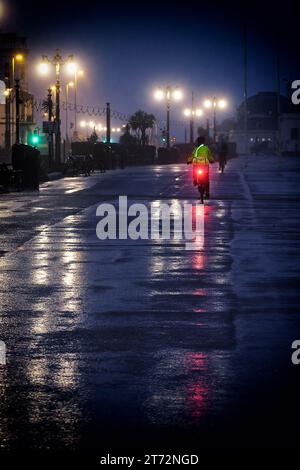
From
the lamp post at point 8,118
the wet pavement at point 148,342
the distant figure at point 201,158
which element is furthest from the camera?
the lamp post at point 8,118

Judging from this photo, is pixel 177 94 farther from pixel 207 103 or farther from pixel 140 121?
pixel 140 121

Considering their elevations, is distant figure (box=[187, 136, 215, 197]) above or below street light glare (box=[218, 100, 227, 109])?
below

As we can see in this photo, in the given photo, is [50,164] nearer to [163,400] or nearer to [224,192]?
[224,192]

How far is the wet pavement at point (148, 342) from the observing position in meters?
6.84

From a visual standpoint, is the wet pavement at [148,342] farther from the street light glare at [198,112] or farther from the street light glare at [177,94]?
the street light glare at [198,112]

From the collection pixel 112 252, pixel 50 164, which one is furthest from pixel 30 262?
pixel 50 164

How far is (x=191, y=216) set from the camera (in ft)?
86.4

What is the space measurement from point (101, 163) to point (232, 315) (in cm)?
5619

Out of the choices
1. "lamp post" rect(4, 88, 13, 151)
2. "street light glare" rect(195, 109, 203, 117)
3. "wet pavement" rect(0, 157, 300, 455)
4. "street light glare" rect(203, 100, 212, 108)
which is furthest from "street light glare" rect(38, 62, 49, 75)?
"street light glare" rect(195, 109, 203, 117)

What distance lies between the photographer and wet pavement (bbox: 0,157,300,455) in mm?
6840

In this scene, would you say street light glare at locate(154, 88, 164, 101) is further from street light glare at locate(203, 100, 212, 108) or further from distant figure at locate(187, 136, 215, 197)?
distant figure at locate(187, 136, 215, 197)

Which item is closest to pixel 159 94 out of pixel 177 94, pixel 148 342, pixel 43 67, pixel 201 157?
pixel 177 94

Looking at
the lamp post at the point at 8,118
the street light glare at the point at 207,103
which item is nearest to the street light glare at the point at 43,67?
the lamp post at the point at 8,118

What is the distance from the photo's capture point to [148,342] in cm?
982
